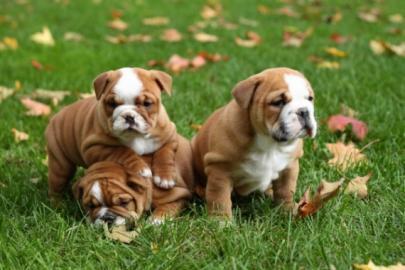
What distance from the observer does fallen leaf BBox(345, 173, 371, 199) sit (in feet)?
10.8

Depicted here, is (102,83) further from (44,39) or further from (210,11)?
(210,11)

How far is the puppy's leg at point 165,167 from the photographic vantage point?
3229 mm

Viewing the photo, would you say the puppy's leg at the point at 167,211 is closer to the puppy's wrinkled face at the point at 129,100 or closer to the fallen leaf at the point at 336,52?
the puppy's wrinkled face at the point at 129,100

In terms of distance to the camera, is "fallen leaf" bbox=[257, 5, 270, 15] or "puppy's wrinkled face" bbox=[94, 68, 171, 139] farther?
"fallen leaf" bbox=[257, 5, 270, 15]

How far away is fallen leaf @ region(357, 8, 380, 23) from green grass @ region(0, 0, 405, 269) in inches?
7.0

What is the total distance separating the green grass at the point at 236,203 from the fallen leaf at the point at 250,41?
108 mm

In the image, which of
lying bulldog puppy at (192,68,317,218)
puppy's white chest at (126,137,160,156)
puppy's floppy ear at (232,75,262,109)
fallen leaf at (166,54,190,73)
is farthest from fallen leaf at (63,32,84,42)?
puppy's floppy ear at (232,75,262,109)

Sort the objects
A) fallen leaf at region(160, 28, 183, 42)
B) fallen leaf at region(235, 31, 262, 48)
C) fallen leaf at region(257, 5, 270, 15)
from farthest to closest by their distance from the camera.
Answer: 1. fallen leaf at region(257, 5, 270, 15)
2. fallen leaf at region(160, 28, 183, 42)
3. fallen leaf at region(235, 31, 262, 48)

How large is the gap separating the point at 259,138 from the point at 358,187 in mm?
658

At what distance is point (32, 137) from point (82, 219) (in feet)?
4.94

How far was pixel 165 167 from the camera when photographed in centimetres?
328

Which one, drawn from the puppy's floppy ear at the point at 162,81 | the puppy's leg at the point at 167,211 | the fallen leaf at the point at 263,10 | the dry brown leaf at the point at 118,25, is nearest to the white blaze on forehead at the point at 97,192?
the puppy's leg at the point at 167,211

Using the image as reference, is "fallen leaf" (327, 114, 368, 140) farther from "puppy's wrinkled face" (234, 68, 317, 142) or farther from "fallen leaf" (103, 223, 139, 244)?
"fallen leaf" (103, 223, 139, 244)

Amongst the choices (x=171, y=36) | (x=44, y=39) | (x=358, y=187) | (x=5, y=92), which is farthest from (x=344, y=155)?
(x=44, y=39)
